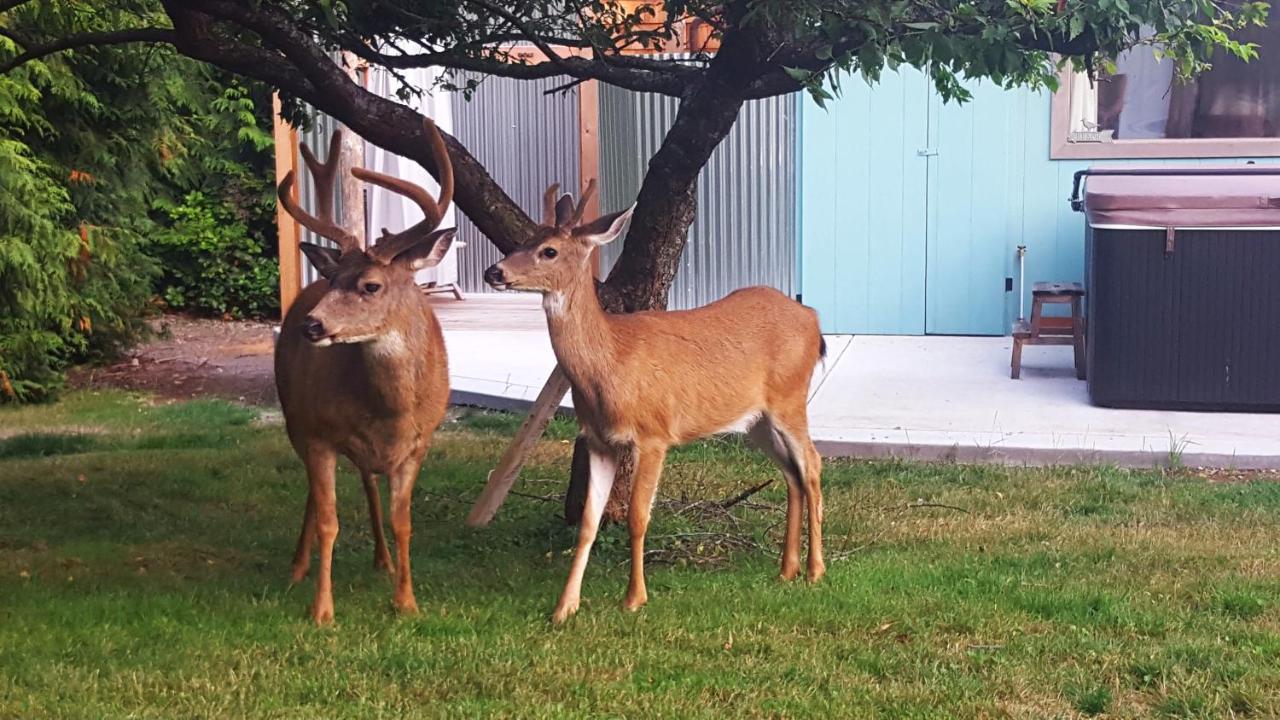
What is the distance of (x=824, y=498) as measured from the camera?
7629 mm

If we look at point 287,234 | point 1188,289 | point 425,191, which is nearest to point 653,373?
point 425,191

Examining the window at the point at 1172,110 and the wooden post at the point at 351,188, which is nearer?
the window at the point at 1172,110

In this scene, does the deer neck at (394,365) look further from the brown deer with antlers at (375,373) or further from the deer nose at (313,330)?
the deer nose at (313,330)

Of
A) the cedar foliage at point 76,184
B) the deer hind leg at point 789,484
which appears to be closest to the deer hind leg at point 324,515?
the deer hind leg at point 789,484

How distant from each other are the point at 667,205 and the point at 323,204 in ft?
4.72

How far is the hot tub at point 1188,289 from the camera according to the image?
9.42 metres

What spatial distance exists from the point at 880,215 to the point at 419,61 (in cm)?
666

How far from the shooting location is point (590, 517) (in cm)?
567

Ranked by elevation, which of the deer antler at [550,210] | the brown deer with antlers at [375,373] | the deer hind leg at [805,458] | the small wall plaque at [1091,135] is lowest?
the deer hind leg at [805,458]

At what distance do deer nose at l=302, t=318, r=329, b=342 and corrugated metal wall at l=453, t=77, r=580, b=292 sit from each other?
Result: 11.6 m

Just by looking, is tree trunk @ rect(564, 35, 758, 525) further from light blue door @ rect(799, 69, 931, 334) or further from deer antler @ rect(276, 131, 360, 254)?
light blue door @ rect(799, 69, 931, 334)

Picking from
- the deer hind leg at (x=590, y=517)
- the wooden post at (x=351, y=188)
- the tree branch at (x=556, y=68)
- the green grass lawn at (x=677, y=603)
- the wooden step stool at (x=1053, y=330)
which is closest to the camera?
the green grass lawn at (x=677, y=603)

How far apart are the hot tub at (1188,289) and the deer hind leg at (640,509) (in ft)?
16.2

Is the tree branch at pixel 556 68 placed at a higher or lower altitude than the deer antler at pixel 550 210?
higher
